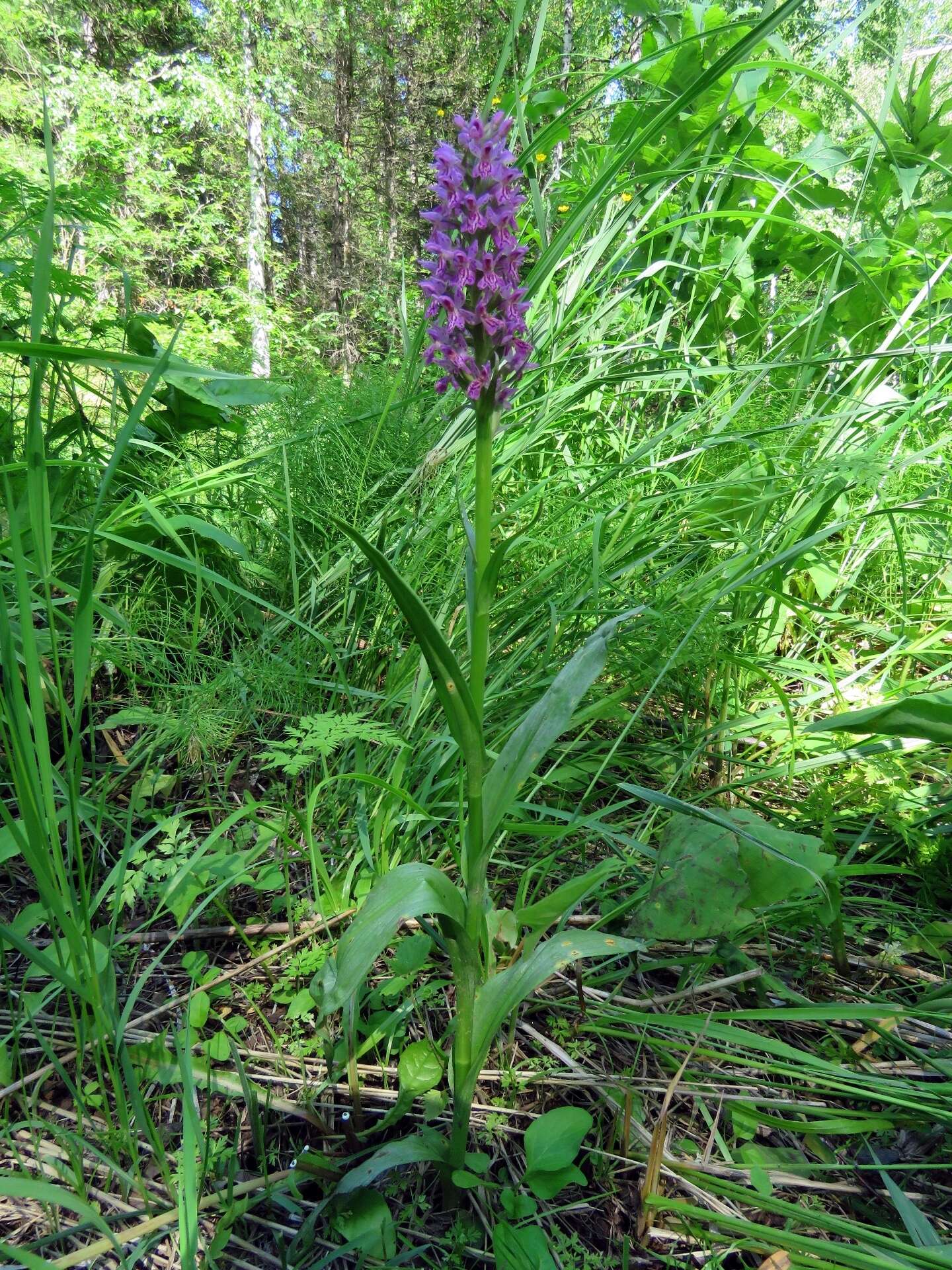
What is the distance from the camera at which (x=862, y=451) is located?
165 centimetres

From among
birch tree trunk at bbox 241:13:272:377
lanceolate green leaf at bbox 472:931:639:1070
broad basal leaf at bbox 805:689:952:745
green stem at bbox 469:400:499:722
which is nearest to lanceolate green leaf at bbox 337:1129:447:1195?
lanceolate green leaf at bbox 472:931:639:1070

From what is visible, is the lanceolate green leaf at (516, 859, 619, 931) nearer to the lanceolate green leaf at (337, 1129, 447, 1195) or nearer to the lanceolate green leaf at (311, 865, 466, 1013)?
the lanceolate green leaf at (311, 865, 466, 1013)

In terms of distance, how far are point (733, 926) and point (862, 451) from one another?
4.11ft

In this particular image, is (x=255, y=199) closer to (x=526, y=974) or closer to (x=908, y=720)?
(x=908, y=720)

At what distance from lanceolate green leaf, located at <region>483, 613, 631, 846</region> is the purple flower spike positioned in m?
0.37

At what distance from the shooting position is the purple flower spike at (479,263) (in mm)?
854

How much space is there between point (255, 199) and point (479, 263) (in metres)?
14.7

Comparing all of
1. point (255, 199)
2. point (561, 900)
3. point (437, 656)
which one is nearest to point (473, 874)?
point (561, 900)

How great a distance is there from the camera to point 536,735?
0.79 m

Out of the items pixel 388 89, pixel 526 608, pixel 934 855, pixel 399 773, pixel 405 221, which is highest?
pixel 388 89

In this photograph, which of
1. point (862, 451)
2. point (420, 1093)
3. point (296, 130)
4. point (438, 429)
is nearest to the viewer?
point (420, 1093)

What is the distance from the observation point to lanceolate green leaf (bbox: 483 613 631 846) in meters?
0.79

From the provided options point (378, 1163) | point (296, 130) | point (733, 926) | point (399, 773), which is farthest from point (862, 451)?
point (296, 130)

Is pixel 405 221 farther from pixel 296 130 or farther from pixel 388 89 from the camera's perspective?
pixel 296 130
